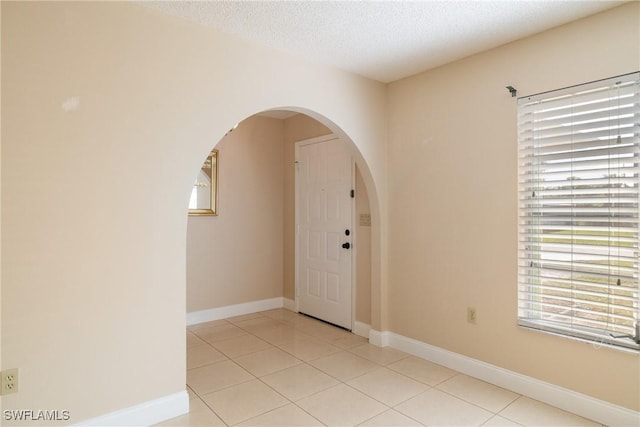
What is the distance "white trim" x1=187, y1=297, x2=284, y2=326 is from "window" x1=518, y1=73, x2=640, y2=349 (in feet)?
9.86

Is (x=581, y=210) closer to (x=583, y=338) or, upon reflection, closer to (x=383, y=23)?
(x=583, y=338)

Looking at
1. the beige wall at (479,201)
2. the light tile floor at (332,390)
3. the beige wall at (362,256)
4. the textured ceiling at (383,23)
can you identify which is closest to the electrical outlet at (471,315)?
the beige wall at (479,201)

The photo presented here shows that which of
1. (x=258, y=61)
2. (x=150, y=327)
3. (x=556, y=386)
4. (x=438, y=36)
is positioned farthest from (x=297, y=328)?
(x=438, y=36)

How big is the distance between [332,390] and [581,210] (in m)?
2.02

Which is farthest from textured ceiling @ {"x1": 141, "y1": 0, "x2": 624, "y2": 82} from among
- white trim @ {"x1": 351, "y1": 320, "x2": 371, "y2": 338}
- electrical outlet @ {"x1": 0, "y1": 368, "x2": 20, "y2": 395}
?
white trim @ {"x1": 351, "y1": 320, "x2": 371, "y2": 338}

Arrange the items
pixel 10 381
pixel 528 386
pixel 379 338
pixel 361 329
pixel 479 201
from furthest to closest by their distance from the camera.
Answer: pixel 361 329 < pixel 379 338 < pixel 479 201 < pixel 528 386 < pixel 10 381

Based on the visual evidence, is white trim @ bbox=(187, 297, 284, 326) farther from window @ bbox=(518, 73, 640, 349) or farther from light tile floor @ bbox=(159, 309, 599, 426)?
window @ bbox=(518, 73, 640, 349)

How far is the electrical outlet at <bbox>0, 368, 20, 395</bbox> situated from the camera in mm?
1838

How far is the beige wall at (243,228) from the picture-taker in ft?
14.0

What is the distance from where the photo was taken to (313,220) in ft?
14.6

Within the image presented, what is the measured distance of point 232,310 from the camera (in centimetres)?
449

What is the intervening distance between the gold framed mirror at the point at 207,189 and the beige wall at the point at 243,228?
0.23 ft

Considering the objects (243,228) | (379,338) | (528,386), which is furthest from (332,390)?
(243,228)

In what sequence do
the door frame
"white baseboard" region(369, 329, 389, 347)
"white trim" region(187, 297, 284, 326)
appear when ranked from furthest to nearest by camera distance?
"white trim" region(187, 297, 284, 326) < the door frame < "white baseboard" region(369, 329, 389, 347)
